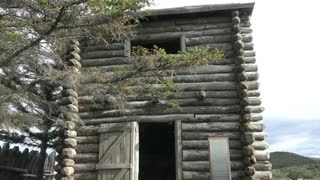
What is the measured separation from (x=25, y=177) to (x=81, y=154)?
3.22 metres

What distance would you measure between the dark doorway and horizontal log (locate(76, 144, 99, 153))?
499 cm

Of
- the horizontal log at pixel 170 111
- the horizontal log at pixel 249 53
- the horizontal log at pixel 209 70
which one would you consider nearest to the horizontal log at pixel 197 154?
the horizontal log at pixel 170 111

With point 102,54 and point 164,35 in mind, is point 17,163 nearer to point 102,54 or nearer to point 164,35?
point 102,54

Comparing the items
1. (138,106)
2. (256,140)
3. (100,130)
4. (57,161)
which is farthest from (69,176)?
(256,140)

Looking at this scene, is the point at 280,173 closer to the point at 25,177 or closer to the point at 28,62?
the point at 25,177

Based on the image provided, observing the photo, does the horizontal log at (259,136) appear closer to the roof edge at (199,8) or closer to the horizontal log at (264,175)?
the horizontal log at (264,175)

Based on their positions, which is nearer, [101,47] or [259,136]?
[259,136]

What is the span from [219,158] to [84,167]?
3.87 meters

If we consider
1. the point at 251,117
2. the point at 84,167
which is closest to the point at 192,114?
the point at 251,117

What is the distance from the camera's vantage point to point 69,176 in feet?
39.5

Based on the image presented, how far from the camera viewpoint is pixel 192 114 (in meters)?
12.3

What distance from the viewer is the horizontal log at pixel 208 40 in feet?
43.1

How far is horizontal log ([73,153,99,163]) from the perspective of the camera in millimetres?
12406

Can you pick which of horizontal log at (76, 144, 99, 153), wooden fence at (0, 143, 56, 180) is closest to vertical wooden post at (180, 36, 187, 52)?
horizontal log at (76, 144, 99, 153)
